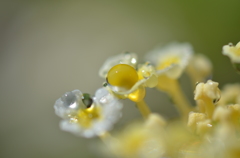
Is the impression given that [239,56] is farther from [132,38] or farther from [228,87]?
[132,38]

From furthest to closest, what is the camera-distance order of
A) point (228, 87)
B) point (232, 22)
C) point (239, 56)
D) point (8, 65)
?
point (8, 65)
point (232, 22)
point (228, 87)
point (239, 56)

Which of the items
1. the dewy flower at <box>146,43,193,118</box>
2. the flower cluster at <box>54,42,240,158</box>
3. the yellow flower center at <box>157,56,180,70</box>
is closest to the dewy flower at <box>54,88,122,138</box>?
the flower cluster at <box>54,42,240,158</box>

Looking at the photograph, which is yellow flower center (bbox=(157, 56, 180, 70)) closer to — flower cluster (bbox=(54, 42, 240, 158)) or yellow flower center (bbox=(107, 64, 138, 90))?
flower cluster (bbox=(54, 42, 240, 158))

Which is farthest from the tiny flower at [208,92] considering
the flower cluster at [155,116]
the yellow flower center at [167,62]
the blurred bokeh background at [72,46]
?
the blurred bokeh background at [72,46]

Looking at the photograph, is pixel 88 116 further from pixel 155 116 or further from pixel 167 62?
pixel 167 62

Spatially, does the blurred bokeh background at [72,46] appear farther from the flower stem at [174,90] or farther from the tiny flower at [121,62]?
the tiny flower at [121,62]

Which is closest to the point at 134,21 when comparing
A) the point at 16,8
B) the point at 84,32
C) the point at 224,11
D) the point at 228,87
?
the point at 84,32

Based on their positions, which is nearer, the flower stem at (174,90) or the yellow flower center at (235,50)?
the yellow flower center at (235,50)

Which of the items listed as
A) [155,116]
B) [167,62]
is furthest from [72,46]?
[155,116]
